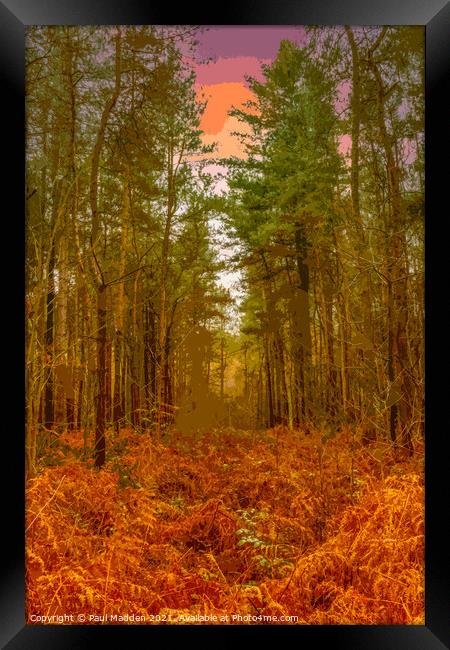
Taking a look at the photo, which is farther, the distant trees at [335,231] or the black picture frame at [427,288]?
the distant trees at [335,231]

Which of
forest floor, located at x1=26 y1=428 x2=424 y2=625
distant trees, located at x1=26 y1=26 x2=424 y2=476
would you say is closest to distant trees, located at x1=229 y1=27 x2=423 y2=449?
distant trees, located at x1=26 y1=26 x2=424 y2=476

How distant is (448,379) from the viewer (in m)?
2.70

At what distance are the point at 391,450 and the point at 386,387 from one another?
0.53m

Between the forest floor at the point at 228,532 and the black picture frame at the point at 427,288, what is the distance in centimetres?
11

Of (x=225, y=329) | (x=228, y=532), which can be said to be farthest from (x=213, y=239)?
(x=228, y=532)

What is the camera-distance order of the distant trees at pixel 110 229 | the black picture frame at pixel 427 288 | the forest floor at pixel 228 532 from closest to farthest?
the black picture frame at pixel 427 288 → the forest floor at pixel 228 532 → the distant trees at pixel 110 229

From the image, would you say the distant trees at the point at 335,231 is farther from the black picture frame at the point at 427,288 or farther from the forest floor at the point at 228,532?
the forest floor at the point at 228,532

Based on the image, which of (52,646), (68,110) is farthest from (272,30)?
(52,646)

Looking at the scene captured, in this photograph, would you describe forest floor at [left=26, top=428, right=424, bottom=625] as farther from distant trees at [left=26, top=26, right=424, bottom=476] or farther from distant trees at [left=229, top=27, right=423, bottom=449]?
distant trees at [left=229, top=27, right=423, bottom=449]

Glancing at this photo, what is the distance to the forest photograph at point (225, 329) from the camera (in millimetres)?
2863

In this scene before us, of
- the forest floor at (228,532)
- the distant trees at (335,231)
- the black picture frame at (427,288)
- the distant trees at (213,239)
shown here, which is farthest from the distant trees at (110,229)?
the distant trees at (335,231)

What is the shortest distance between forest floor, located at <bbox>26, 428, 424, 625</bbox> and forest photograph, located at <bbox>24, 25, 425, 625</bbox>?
0.02m

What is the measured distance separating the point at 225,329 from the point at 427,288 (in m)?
1.53

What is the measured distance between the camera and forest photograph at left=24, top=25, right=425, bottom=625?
113 inches
